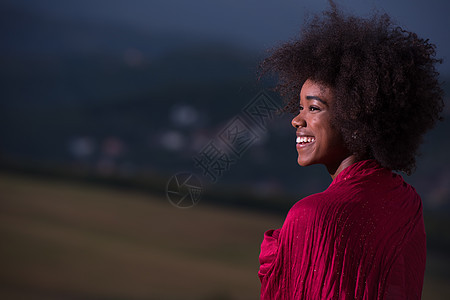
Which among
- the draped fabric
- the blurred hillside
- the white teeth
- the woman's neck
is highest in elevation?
the blurred hillside

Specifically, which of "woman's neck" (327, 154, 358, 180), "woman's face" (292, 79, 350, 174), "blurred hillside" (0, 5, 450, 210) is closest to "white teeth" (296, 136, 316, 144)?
"woman's face" (292, 79, 350, 174)

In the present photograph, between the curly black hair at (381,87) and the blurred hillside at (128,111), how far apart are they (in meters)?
2.92

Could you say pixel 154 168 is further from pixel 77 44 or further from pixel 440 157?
pixel 440 157

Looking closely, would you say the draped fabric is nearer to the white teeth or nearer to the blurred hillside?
the white teeth

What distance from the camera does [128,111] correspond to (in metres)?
4.85

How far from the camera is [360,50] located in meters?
1.60

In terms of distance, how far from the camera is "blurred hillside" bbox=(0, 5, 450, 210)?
4.65 meters

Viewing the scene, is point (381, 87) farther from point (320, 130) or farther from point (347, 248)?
point (347, 248)

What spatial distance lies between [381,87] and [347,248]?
1.60ft

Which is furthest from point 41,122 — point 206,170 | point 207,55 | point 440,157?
point 440,157

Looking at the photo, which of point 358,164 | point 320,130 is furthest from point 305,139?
point 358,164

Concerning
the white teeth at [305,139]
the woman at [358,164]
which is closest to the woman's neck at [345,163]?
the woman at [358,164]

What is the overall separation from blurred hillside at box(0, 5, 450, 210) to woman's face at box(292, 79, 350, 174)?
2.95 m

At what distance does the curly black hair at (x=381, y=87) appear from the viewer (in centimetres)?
150
